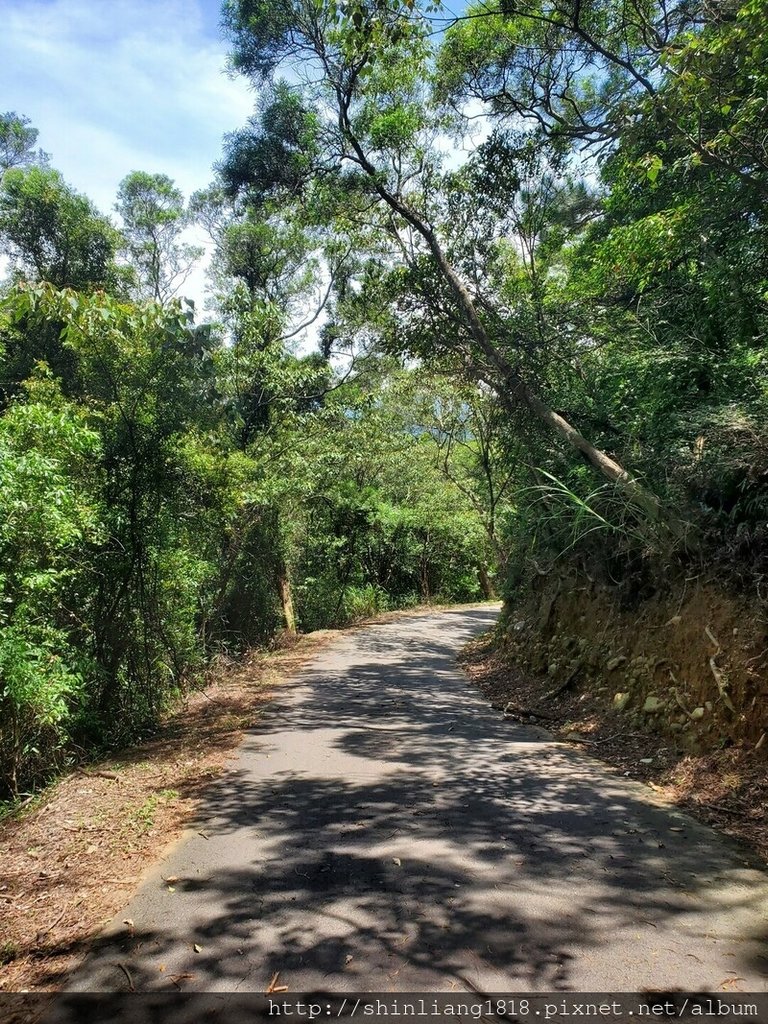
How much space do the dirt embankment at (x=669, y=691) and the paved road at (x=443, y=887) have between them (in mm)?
394

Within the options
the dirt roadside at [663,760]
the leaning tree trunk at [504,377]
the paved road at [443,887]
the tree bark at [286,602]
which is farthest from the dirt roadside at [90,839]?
the tree bark at [286,602]

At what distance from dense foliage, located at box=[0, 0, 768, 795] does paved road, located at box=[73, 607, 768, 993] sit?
7.50ft

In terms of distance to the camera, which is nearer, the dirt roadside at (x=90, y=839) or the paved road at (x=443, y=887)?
the paved road at (x=443, y=887)

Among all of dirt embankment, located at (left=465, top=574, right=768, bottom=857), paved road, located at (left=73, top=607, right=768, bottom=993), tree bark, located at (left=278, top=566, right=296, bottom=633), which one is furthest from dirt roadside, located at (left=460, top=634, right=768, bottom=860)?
tree bark, located at (left=278, top=566, right=296, bottom=633)

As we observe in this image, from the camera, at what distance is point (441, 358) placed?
10.5 m

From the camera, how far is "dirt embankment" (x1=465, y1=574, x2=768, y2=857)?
4457 millimetres

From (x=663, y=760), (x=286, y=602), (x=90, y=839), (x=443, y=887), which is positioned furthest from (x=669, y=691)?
(x=286, y=602)

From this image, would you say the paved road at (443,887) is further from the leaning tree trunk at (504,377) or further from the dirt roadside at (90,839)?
the leaning tree trunk at (504,377)

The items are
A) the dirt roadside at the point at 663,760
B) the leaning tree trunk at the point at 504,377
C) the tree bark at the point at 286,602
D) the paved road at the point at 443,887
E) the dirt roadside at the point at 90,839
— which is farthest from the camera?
the tree bark at the point at 286,602

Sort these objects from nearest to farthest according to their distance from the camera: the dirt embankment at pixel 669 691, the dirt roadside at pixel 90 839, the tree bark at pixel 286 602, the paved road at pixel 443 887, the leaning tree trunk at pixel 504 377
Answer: the paved road at pixel 443 887
the dirt roadside at pixel 90 839
the dirt embankment at pixel 669 691
the leaning tree trunk at pixel 504 377
the tree bark at pixel 286 602

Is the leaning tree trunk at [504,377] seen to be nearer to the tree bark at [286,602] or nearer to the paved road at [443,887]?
the paved road at [443,887]

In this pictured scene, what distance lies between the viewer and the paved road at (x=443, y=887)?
2.62 meters

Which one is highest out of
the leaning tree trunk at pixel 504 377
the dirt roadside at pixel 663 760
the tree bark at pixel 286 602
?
the leaning tree trunk at pixel 504 377

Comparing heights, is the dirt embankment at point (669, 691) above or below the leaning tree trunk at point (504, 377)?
below
